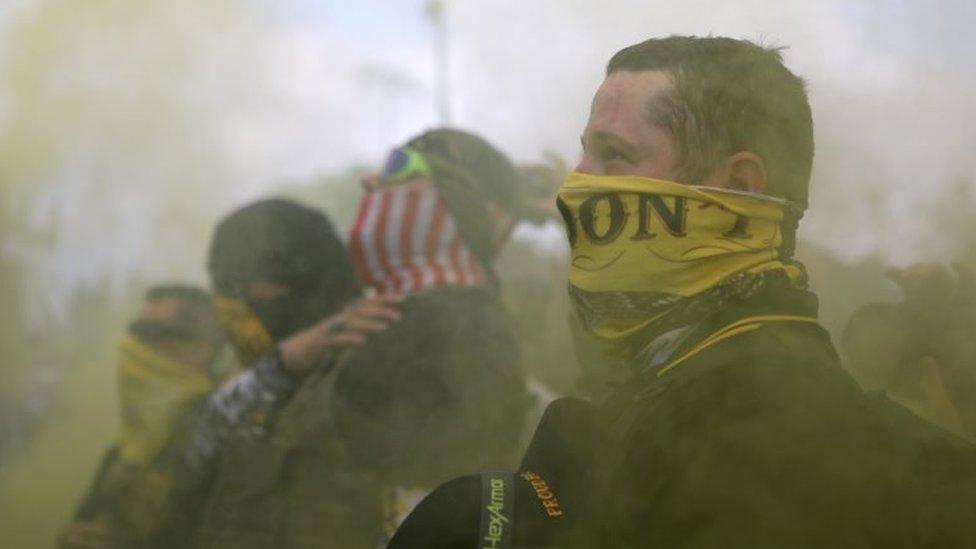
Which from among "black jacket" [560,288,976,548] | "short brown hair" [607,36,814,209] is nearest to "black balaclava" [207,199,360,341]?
"short brown hair" [607,36,814,209]

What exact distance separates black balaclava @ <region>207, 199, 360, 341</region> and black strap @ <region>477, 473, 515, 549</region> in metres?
1.49

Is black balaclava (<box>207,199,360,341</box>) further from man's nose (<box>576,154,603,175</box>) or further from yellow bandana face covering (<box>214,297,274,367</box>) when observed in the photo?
man's nose (<box>576,154,603,175</box>)

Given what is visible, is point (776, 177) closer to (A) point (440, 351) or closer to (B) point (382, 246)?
(A) point (440, 351)

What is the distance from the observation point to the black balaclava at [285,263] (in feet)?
9.54

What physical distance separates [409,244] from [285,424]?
469 mm

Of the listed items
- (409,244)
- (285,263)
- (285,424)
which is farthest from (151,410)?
(409,244)

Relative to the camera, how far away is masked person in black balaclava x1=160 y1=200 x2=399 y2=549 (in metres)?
2.56

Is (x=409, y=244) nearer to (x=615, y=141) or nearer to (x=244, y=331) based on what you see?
(x=244, y=331)

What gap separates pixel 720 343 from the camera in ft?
4.62

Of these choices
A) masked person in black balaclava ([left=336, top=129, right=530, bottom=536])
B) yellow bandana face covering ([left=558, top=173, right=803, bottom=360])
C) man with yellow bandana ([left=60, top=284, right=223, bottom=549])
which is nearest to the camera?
yellow bandana face covering ([left=558, top=173, right=803, bottom=360])

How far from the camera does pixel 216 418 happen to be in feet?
9.07

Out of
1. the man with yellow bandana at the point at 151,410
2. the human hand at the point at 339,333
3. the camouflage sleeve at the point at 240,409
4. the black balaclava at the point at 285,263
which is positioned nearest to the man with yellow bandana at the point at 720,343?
the human hand at the point at 339,333

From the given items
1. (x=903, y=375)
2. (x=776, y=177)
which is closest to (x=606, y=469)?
(x=776, y=177)

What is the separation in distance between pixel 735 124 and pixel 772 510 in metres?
0.50
